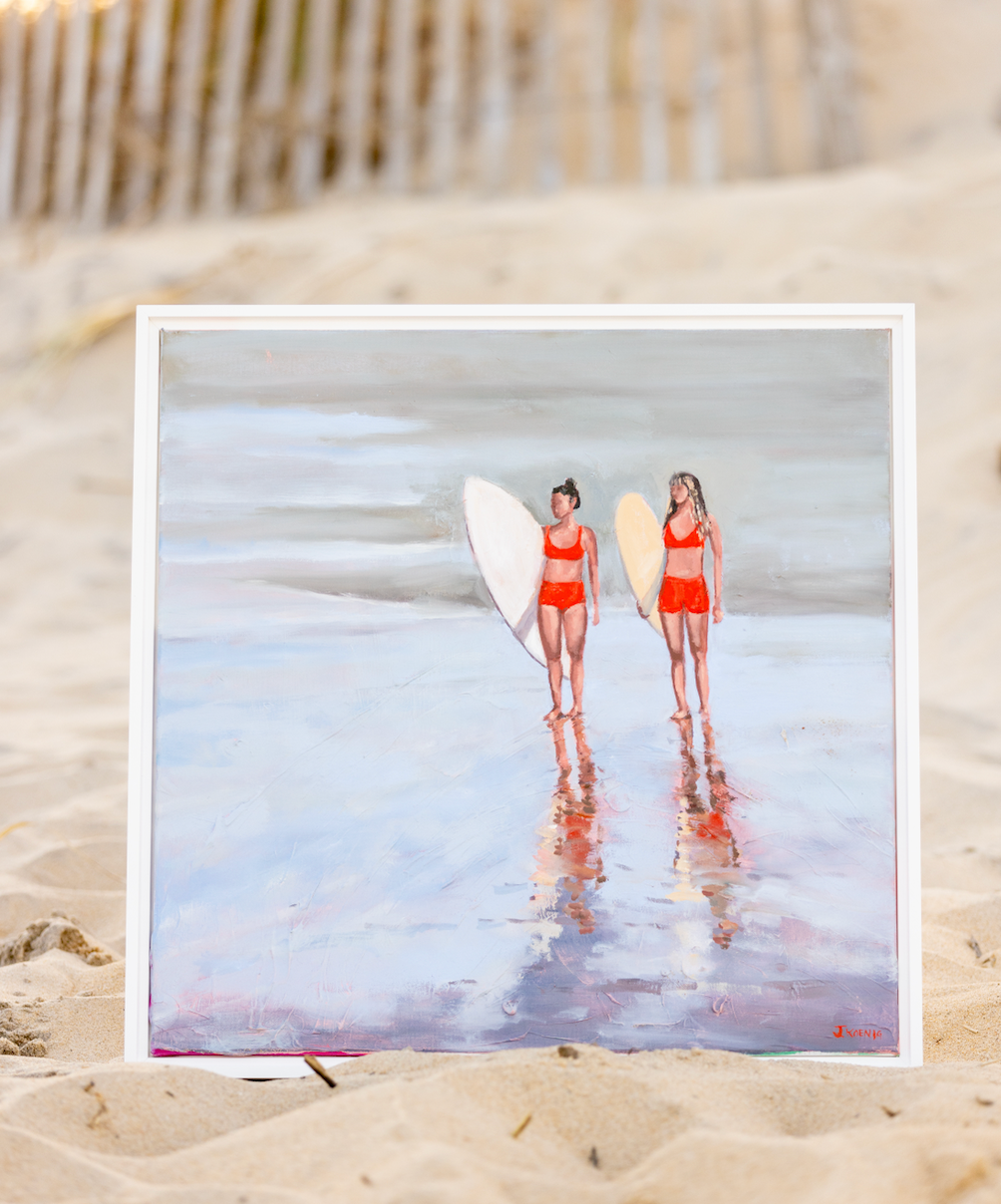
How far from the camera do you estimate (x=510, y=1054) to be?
1244 millimetres

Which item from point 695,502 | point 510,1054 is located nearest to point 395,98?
point 695,502

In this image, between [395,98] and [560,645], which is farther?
[395,98]

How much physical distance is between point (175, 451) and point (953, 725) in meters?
2.03

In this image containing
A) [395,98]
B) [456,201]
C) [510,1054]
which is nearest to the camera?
[510,1054]

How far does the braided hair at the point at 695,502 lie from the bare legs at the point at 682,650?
0.12m

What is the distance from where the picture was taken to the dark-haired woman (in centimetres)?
137

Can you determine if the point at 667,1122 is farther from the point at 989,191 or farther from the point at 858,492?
the point at 989,191

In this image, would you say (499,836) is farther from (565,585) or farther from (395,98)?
(395,98)

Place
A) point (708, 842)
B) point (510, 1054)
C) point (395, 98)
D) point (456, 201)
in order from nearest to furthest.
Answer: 1. point (510, 1054)
2. point (708, 842)
3. point (456, 201)
4. point (395, 98)

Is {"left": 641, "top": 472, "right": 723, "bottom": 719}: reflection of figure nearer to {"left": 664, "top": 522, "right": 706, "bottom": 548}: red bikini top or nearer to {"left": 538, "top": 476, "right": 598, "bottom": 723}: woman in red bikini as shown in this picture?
{"left": 664, "top": 522, "right": 706, "bottom": 548}: red bikini top

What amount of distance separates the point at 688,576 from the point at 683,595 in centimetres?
3

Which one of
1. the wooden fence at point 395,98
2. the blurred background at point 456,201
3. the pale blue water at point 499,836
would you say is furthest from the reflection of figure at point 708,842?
the wooden fence at point 395,98
